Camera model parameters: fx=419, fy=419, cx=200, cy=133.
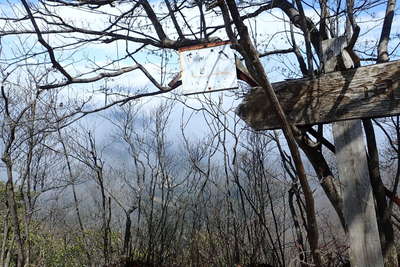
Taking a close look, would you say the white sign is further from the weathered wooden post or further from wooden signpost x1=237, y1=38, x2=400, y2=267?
the weathered wooden post

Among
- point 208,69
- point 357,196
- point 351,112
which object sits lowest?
point 357,196

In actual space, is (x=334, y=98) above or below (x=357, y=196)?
above

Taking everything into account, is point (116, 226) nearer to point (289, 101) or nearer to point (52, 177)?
point (52, 177)

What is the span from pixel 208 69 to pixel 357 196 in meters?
0.80

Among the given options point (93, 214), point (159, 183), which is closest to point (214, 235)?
point (159, 183)

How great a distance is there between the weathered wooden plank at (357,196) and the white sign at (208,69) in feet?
1.63

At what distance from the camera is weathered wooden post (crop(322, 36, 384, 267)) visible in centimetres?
164

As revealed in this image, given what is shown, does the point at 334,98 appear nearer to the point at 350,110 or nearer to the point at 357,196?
the point at 350,110

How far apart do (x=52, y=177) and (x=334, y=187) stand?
25.5ft

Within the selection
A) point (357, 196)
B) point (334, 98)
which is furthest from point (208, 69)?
point (357, 196)

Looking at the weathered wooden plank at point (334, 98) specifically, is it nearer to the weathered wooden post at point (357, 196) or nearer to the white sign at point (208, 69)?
the weathered wooden post at point (357, 196)

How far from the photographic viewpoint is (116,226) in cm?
570

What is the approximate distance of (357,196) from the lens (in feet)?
5.54

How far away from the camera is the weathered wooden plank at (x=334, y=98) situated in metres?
1.65
